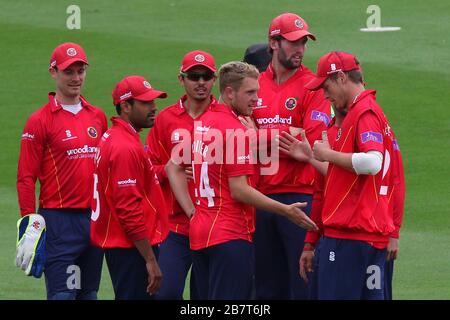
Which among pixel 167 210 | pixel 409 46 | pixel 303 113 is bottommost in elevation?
pixel 167 210

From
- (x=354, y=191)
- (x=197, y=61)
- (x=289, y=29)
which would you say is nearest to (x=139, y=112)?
(x=197, y=61)

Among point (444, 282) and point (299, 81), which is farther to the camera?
point (444, 282)

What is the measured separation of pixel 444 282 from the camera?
1186cm

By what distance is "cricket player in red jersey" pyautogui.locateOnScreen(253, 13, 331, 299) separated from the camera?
1010 cm

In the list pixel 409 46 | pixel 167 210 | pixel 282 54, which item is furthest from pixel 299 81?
pixel 409 46

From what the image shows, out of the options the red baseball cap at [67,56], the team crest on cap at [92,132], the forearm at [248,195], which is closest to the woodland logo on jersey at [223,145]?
the forearm at [248,195]

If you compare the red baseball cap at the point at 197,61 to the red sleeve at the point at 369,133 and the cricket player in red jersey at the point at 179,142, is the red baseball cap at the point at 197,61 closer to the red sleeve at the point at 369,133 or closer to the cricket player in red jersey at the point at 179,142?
the cricket player in red jersey at the point at 179,142

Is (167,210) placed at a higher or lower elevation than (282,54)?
lower

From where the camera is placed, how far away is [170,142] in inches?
405

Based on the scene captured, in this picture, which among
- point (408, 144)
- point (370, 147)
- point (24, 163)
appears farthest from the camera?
point (408, 144)

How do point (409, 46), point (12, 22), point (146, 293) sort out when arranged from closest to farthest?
point (146, 293) < point (409, 46) < point (12, 22)

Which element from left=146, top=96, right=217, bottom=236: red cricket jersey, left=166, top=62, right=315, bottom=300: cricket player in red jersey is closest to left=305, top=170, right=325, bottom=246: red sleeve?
left=166, top=62, right=315, bottom=300: cricket player in red jersey

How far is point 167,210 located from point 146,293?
32.6 inches

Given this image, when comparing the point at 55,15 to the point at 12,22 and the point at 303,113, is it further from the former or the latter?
the point at 303,113
